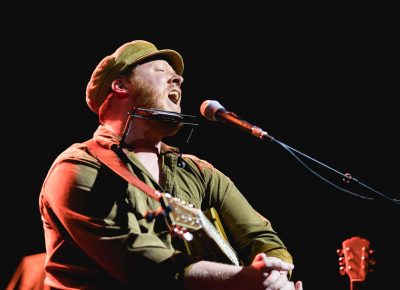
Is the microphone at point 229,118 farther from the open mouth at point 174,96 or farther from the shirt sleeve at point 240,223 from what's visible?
the shirt sleeve at point 240,223

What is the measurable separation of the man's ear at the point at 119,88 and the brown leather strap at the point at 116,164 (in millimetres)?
Answer: 477

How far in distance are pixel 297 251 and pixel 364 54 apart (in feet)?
7.03

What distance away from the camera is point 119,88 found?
11.6ft

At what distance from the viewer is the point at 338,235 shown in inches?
193

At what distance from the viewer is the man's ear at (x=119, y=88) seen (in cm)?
354

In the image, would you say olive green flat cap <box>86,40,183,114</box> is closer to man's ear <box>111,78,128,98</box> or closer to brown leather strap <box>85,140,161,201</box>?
man's ear <box>111,78,128,98</box>

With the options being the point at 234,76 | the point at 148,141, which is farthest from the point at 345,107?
the point at 148,141

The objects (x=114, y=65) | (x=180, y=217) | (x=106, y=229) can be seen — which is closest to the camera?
(x=180, y=217)

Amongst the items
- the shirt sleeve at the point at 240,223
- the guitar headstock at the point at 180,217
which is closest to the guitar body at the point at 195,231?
the guitar headstock at the point at 180,217

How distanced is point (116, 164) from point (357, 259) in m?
1.81

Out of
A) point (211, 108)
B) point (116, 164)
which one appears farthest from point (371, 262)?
point (116, 164)

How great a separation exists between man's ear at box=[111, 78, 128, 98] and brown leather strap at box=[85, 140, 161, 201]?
0.48 metres

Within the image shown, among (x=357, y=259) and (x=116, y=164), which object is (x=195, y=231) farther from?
(x=357, y=259)

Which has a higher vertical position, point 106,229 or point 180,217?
point 180,217
